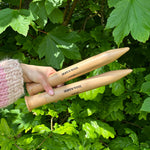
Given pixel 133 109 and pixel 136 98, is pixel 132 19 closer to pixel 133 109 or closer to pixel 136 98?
pixel 136 98

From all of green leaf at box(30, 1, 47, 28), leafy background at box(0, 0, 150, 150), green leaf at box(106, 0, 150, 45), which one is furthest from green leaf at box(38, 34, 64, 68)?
green leaf at box(106, 0, 150, 45)

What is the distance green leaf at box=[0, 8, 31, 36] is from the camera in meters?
1.12

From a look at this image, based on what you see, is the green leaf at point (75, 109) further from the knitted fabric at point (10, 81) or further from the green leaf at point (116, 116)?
the knitted fabric at point (10, 81)

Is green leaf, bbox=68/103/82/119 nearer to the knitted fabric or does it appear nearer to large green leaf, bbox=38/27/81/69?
large green leaf, bbox=38/27/81/69

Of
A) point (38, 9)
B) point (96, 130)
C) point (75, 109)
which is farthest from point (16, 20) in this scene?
point (96, 130)

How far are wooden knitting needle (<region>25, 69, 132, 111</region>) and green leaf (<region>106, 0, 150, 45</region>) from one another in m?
0.15

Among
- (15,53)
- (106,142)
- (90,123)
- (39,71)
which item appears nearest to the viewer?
(39,71)

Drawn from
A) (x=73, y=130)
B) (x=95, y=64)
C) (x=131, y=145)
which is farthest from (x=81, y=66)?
(x=131, y=145)

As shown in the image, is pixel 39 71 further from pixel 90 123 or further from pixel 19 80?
pixel 90 123

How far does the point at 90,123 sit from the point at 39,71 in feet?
1.68

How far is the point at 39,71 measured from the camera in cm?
101

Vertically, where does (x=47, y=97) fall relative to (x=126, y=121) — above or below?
above

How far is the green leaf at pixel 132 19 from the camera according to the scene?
0.94 meters

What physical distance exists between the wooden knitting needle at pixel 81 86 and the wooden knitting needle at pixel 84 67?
0.04 m
